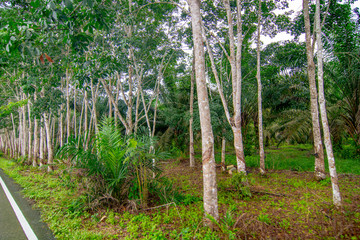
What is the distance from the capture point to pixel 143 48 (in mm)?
9906

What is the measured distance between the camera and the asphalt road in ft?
12.0

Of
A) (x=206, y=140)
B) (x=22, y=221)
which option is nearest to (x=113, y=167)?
(x=22, y=221)

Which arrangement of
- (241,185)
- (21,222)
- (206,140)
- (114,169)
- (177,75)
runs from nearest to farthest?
1. (206,140)
2. (21,222)
3. (114,169)
4. (241,185)
5. (177,75)

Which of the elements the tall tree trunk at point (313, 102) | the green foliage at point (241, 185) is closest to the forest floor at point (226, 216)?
the green foliage at point (241, 185)

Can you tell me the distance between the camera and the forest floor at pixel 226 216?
3.43 m

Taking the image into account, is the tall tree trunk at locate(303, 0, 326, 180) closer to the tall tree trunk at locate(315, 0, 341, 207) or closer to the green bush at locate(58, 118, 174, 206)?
the tall tree trunk at locate(315, 0, 341, 207)

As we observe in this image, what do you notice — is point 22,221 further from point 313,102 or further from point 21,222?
point 313,102

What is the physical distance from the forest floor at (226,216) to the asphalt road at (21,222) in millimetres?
180

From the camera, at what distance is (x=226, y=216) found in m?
3.85

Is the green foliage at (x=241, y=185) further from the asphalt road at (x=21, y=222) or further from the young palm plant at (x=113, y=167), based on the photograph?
the asphalt road at (x=21, y=222)

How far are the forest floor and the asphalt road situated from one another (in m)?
0.18

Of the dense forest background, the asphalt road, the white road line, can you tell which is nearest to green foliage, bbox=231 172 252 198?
the dense forest background

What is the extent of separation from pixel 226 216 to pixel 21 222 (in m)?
4.43

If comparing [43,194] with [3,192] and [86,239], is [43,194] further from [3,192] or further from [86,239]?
[86,239]
